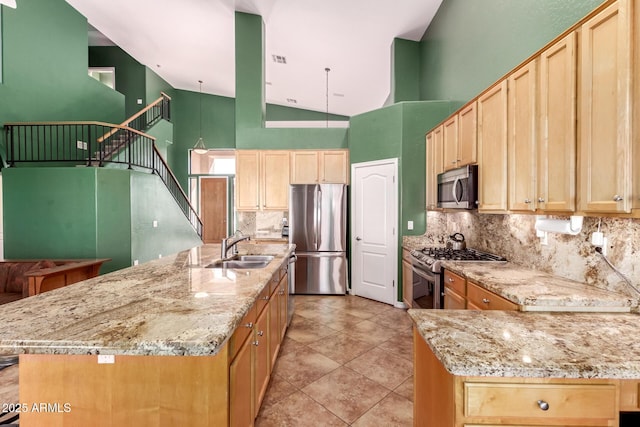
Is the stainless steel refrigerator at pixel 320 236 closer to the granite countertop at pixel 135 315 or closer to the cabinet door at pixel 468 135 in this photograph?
the cabinet door at pixel 468 135

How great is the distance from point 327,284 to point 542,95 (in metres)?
3.84

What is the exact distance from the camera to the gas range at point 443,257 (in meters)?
2.89

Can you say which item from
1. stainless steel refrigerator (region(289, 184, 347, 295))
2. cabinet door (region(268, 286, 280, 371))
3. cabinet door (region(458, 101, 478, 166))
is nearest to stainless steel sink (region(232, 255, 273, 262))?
cabinet door (region(268, 286, 280, 371))

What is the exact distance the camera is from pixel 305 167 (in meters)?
5.33

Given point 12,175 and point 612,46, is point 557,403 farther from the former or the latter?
point 12,175

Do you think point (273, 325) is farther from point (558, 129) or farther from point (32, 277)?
point (32, 277)

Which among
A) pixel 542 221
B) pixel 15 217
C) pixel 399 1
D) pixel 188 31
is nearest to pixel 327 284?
pixel 542 221

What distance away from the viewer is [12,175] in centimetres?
505

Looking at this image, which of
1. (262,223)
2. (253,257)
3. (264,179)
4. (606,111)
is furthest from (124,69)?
(606,111)

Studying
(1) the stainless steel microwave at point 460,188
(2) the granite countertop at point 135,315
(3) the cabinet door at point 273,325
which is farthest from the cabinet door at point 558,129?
(3) the cabinet door at point 273,325

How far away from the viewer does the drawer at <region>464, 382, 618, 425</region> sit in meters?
1.01

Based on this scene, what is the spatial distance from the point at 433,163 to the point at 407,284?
167 centimetres

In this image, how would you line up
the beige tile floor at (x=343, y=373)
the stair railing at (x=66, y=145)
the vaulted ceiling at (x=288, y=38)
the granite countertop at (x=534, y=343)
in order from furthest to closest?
the stair railing at (x=66, y=145) < the vaulted ceiling at (x=288, y=38) < the beige tile floor at (x=343, y=373) < the granite countertop at (x=534, y=343)

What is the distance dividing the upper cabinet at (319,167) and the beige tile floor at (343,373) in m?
2.32
